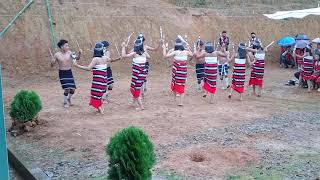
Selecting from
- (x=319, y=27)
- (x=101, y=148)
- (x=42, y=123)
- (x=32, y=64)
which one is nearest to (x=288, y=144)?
(x=101, y=148)

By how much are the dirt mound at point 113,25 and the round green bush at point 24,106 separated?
7.49 meters

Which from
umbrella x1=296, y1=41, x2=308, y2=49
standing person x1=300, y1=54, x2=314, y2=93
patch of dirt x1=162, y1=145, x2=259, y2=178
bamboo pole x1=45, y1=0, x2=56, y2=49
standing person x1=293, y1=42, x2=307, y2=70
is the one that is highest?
bamboo pole x1=45, y1=0, x2=56, y2=49

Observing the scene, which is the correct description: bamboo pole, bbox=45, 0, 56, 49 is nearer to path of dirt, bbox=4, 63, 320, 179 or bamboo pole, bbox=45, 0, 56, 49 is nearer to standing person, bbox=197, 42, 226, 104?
path of dirt, bbox=4, 63, 320, 179

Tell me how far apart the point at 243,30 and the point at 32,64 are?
33.9ft

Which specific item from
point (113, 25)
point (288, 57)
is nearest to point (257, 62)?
point (288, 57)

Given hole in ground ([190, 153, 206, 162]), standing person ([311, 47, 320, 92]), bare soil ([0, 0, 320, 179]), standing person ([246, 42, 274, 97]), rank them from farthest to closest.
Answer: standing person ([311, 47, 320, 92]) → standing person ([246, 42, 274, 97]) → hole in ground ([190, 153, 206, 162]) → bare soil ([0, 0, 320, 179])

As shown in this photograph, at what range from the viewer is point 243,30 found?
70.3 feet

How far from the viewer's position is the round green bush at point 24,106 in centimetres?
871

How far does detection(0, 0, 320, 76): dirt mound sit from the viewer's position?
55.2ft

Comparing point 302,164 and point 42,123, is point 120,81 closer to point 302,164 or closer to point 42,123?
point 42,123

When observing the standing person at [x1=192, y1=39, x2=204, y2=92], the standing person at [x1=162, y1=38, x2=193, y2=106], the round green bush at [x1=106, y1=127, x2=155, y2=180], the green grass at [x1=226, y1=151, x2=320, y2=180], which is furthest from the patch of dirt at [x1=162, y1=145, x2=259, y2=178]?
the standing person at [x1=192, y1=39, x2=204, y2=92]

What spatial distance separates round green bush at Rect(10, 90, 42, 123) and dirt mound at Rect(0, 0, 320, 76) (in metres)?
7.49

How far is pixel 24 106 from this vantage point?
8688mm

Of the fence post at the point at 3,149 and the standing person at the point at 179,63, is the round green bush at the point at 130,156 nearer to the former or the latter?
the fence post at the point at 3,149
